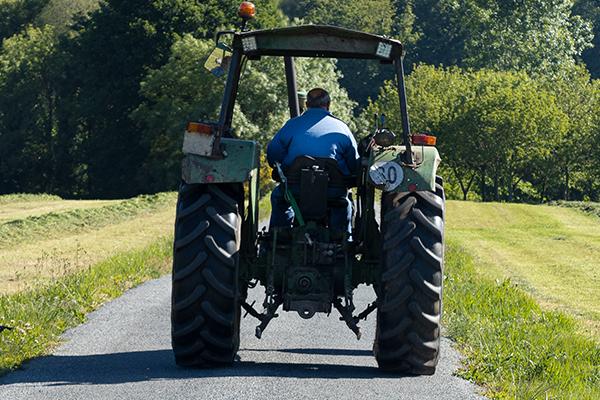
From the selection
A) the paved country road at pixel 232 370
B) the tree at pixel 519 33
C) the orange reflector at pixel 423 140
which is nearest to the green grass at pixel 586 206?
the tree at pixel 519 33

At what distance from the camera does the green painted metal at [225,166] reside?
36.5 feet

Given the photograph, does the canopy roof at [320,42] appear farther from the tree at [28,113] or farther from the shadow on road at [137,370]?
the tree at [28,113]

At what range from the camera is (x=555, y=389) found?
10070 mm

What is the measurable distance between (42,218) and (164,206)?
31.2 feet

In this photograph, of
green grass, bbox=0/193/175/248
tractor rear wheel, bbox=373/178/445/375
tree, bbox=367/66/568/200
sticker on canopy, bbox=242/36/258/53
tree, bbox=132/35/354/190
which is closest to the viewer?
tractor rear wheel, bbox=373/178/445/375

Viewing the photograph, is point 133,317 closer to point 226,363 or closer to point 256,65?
point 226,363

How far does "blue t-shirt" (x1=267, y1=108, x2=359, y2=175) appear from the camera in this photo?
38.0ft

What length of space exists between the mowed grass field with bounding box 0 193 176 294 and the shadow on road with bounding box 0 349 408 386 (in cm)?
731

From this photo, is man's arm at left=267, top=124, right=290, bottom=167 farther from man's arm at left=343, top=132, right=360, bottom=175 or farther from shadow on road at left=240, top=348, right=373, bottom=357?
shadow on road at left=240, top=348, right=373, bottom=357

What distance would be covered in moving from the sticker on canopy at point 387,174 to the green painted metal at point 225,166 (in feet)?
3.16

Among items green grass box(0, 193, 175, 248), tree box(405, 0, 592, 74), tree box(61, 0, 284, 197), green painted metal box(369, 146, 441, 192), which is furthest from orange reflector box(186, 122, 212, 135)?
tree box(405, 0, 592, 74)

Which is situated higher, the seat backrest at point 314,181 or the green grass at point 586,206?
the seat backrest at point 314,181

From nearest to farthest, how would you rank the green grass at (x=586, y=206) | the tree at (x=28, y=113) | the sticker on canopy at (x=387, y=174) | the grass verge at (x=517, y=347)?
the grass verge at (x=517, y=347) → the sticker on canopy at (x=387, y=174) → the green grass at (x=586, y=206) → the tree at (x=28, y=113)

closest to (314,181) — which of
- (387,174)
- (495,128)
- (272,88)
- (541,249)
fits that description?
(387,174)
